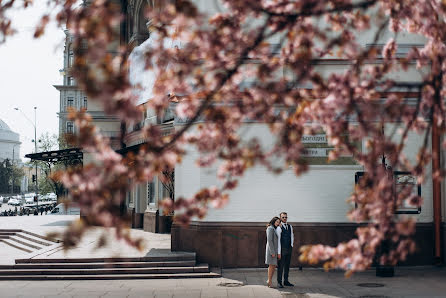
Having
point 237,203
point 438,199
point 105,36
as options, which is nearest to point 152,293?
point 237,203

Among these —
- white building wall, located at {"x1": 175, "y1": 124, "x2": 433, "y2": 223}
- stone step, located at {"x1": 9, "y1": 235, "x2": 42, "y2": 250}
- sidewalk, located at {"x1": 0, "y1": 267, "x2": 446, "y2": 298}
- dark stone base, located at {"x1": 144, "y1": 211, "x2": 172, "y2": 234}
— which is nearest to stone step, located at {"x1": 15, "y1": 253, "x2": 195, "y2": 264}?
sidewalk, located at {"x1": 0, "y1": 267, "x2": 446, "y2": 298}

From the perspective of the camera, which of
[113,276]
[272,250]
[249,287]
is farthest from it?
[113,276]

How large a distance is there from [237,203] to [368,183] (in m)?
11.4

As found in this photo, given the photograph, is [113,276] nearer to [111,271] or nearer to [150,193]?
[111,271]

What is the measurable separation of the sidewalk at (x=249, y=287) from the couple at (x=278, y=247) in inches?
16.3

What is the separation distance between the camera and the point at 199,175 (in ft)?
57.3

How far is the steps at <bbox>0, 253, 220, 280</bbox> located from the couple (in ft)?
6.26

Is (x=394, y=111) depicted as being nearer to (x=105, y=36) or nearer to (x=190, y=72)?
(x=190, y=72)

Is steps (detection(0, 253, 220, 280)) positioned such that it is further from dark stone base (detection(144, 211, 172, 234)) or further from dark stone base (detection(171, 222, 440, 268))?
dark stone base (detection(144, 211, 172, 234))

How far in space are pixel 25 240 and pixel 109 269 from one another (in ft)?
33.6

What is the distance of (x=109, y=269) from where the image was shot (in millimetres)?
16828

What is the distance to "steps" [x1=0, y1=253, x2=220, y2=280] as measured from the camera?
1648 centimetres

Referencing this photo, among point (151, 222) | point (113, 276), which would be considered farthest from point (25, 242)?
point (113, 276)

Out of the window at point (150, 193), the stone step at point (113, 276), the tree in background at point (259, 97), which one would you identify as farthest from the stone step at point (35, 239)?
the tree in background at point (259, 97)
